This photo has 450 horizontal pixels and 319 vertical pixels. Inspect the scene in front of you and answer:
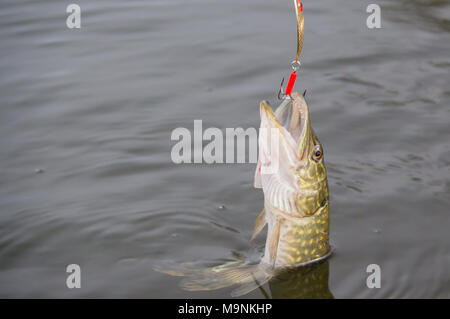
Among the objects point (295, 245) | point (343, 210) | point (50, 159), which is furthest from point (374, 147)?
point (50, 159)

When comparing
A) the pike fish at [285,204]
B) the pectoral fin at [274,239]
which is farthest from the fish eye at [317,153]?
the pectoral fin at [274,239]

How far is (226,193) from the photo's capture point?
Answer: 4.76 metres

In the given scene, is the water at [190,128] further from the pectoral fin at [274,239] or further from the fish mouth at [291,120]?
the fish mouth at [291,120]

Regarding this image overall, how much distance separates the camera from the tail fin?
378cm

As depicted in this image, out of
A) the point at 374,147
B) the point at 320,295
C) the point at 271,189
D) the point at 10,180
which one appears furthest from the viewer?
the point at 374,147

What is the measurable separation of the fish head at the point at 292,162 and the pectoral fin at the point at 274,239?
120mm

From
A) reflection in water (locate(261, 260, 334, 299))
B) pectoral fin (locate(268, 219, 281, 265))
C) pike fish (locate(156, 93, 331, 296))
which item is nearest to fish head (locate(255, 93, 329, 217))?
pike fish (locate(156, 93, 331, 296))

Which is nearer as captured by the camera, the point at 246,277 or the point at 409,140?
the point at 246,277

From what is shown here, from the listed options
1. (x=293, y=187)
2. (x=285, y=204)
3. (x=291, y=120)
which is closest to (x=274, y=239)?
(x=285, y=204)

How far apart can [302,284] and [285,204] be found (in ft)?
1.99

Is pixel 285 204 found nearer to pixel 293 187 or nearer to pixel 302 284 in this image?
pixel 293 187

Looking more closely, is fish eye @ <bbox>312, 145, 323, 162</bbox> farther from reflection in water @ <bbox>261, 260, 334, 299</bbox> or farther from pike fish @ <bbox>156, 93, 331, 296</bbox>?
reflection in water @ <bbox>261, 260, 334, 299</bbox>

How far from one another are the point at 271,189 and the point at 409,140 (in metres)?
2.25
